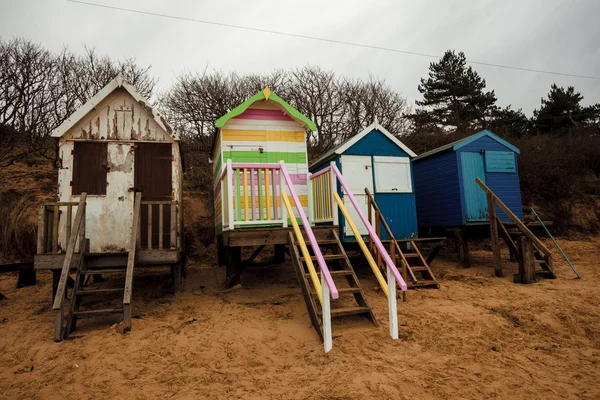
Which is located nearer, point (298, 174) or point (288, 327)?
point (288, 327)

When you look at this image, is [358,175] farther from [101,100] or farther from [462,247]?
[101,100]

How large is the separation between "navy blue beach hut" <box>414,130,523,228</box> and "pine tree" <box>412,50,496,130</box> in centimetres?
1306

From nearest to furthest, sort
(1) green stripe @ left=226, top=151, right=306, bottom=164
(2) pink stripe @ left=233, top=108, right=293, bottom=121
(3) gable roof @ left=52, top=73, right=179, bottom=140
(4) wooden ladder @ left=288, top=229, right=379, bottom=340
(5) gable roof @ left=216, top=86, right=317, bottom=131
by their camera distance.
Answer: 1. (4) wooden ladder @ left=288, top=229, right=379, bottom=340
2. (3) gable roof @ left=52, top=73, right=179, bottom=140
3. (5) gable roof @ left=216, top=86, right=317, bottom=131
4. (1) green stripe @ left=226, top=151, right=306, bottom=164
5. (2) pink stripe @ left=233, top=108, right=293, bottom=121

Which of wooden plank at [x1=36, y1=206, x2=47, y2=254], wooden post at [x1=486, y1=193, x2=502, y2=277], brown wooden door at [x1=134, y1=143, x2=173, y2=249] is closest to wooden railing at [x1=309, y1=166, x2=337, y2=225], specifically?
brown wooden door at [x1=134, y1=143, x2=173, y2=249]

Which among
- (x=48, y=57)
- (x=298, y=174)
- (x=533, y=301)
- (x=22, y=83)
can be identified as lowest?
(x=533, y=301)

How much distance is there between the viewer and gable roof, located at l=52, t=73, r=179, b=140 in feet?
22.5

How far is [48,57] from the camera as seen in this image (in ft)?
47.7

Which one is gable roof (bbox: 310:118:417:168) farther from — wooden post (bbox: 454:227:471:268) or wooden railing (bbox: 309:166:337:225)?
wooden post (bbox: 454:227:471:268)

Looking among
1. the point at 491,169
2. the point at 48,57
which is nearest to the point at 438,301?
the point at 491,169

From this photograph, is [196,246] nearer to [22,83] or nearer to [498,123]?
[22,83]

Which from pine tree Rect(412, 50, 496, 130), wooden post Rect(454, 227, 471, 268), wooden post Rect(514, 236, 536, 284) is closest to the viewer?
wooden post Rect(514, 236, 536, 284)

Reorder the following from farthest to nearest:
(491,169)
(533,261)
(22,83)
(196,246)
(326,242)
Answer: (22,83), (196,246), (491,169), (533,261), (326,242)

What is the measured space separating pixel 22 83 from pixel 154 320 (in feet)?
43.9

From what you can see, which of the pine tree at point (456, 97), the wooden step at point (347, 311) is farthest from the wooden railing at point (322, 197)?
the pine tree at point (456, 97)
